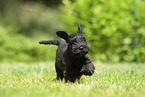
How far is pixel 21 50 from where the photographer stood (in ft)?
38.4

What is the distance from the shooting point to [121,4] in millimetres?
9914

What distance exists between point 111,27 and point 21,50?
5.52 metres

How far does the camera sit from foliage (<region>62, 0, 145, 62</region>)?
31.4ft

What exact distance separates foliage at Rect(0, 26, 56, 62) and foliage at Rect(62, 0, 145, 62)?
2.63 m

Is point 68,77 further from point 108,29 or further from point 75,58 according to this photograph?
point 108,29

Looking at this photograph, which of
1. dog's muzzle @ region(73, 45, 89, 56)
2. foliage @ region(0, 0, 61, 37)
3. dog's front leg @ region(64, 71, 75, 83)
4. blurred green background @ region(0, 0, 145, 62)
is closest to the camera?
dog's muzzle @ region(73, 45, 89, 56)

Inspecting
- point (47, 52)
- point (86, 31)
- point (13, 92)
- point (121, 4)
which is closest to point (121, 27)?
point (121, 4)

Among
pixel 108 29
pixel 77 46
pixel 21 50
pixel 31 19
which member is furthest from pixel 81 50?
pixel 31 19

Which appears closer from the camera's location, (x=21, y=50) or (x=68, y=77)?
(x=68, y=77)

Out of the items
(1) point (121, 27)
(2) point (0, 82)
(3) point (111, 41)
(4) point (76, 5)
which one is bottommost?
(2) point (0, 82)

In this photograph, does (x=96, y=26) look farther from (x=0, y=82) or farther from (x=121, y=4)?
(x=0, y=82)

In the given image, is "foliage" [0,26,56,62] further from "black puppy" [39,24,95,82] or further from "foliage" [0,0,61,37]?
"black puppy" [39,24,95,82]

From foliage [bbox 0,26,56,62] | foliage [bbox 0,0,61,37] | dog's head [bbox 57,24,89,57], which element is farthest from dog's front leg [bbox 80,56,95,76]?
foliage [bbox 0,0,61,37]

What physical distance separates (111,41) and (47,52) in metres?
4.15
